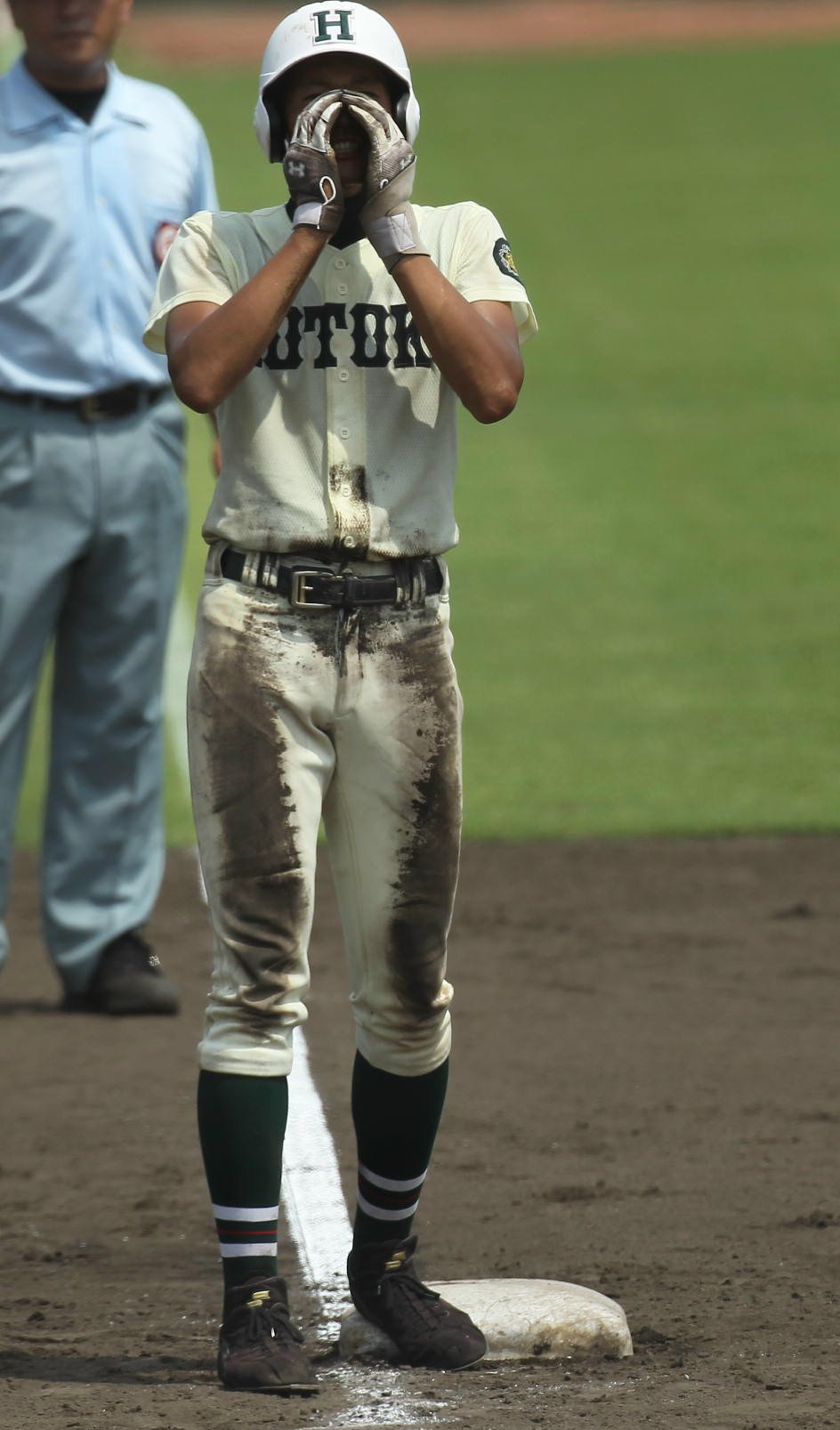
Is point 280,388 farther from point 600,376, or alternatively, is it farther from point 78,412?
point 600,376

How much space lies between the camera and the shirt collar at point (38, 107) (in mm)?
5617

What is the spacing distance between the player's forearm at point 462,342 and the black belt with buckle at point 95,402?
2.23m

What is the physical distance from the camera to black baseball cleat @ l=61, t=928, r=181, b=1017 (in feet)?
19.5

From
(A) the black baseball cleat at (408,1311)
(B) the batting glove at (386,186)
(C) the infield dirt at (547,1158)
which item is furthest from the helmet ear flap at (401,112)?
(C) the infield dirt at (547,1158)

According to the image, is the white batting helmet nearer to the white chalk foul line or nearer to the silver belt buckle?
the silver belt buckle

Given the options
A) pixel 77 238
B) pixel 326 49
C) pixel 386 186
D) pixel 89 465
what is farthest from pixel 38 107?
pixel 386 186

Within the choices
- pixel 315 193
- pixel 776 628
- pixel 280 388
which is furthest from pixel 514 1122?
pixel 776 628

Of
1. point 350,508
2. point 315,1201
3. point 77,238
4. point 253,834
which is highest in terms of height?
point 77,238

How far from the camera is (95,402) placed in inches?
222

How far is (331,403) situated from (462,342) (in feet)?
0.85

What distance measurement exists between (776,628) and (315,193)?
22.5 ft

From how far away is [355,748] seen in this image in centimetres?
362

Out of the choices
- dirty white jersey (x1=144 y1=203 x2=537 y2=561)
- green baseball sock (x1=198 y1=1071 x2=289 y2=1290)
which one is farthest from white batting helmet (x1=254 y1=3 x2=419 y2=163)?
green baseball sock (x1=198 y1=1071 x2=289 y2=1290)

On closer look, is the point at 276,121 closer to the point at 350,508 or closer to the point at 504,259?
the point at 504,259
